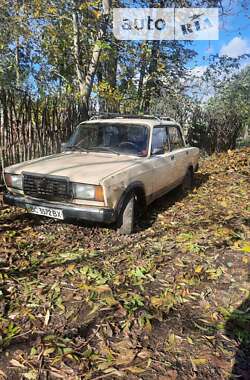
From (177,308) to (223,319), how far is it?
0.42 meters

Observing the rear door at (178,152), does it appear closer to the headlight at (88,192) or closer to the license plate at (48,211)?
the headlight at (88,192)

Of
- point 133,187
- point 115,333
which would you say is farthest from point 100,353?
point 133,187

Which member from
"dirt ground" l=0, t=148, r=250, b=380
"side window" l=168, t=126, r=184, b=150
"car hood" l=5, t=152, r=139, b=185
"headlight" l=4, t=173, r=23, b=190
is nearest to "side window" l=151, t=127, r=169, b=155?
"side window" l=168, t=126, r=184, b=150

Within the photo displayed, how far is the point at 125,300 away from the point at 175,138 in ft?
13.7

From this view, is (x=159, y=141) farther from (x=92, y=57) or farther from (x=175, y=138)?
(x=92, y=57)

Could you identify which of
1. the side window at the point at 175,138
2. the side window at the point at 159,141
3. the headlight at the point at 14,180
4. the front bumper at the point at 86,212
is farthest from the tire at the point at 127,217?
the side window at the point at 175,138

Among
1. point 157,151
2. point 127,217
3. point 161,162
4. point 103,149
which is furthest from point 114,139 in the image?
point 127,217

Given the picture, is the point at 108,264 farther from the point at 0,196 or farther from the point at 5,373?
the point at 0,196

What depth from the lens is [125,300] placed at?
10.1ft

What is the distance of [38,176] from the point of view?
4238 millimetres

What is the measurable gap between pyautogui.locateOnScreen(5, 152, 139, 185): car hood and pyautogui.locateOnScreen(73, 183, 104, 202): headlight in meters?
0.07

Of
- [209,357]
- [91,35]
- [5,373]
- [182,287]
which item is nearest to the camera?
[5,373]

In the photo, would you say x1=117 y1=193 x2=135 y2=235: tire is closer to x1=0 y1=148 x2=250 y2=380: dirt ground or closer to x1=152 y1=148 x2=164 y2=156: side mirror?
x1=0 y1=148 x2=250 y2=380: dirt ground

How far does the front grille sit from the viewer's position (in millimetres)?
4098
